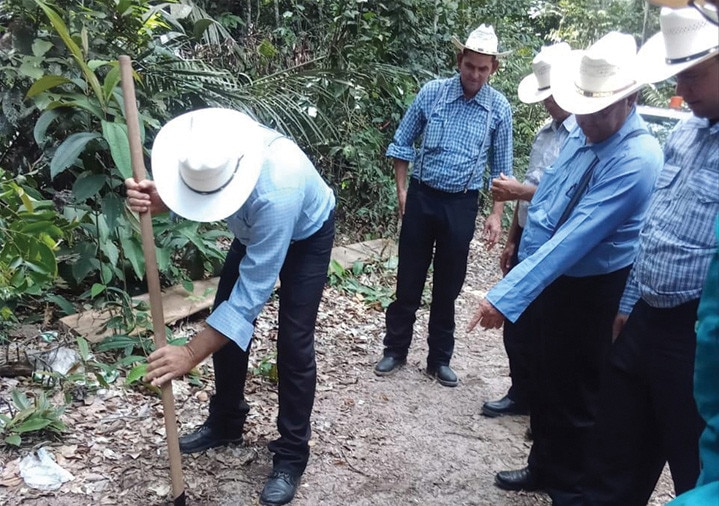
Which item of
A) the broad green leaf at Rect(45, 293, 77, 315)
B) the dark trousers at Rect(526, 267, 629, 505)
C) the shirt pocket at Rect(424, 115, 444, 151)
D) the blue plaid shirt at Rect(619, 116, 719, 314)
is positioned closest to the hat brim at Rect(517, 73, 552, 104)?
the shirt pocket at Rect(424, 115, 444, 151)

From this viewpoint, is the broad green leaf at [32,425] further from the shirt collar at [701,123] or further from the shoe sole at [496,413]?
the shirt collar at [701,123]

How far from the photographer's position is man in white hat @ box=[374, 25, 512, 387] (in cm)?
369

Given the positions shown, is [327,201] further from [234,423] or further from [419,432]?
[419,432]

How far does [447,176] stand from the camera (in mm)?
3684

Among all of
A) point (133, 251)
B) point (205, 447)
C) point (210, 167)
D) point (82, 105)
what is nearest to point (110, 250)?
point (133, 251)

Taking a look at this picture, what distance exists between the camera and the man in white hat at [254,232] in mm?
2076

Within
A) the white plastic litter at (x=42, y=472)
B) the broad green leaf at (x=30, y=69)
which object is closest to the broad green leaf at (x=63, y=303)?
the white plastic litter at (x=42, y=472)

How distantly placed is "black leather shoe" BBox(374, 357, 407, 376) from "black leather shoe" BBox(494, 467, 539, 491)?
3.81 feet

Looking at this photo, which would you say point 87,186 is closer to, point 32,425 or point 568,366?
point 32,425

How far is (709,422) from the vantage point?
1129mm

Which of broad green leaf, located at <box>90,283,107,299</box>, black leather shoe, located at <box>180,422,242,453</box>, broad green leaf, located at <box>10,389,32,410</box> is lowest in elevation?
black leather shoe, located at <box>180,422,242,453</box>

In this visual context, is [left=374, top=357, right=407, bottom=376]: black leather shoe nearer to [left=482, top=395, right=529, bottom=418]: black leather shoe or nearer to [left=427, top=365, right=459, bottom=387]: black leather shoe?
[left=427, top=365, right=459, bottom=387]: black leather shoe

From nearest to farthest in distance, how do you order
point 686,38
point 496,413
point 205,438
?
point 686,38 → point 205,438 → point 496,413

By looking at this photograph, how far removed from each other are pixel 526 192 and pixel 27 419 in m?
2.51
